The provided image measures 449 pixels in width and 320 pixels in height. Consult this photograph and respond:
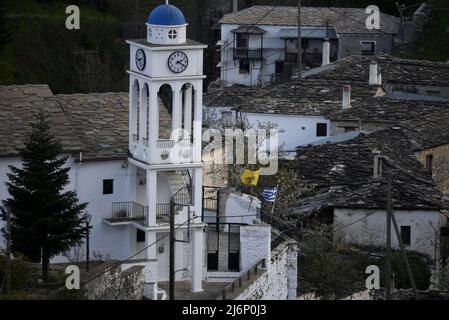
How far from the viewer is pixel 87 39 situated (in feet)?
298

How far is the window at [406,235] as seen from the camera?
58562mm

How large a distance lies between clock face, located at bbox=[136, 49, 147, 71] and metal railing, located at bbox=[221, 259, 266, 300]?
507 centimetres

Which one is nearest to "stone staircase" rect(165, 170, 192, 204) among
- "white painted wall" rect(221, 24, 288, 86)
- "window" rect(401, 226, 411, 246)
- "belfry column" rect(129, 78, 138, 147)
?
"belfry column" rect(129, 78, 138, 147)

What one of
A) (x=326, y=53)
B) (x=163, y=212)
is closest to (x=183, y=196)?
(x=163, y=212)

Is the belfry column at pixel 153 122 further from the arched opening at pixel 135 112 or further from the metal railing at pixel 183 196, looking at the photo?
the metal railing at pixel 183 196

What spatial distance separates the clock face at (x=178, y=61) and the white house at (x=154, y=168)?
0.02m

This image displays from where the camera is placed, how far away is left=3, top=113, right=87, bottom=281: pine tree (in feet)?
158

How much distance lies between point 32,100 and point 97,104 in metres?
1.67

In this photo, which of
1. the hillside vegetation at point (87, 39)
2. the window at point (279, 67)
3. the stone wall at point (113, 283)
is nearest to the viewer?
the stone wall at point (113, 283)

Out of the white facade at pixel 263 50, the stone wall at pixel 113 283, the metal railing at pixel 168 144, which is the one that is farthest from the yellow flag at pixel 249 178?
the white facade at pixel 263 50

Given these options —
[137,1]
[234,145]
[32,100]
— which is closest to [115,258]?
[32,100]

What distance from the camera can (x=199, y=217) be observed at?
50.2 meters

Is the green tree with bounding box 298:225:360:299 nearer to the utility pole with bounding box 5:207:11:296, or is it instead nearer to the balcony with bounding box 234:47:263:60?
the utility pole with bounding box 5:207:11:296

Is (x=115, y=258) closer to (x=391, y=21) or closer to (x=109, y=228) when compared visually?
(x=109, y=228)
